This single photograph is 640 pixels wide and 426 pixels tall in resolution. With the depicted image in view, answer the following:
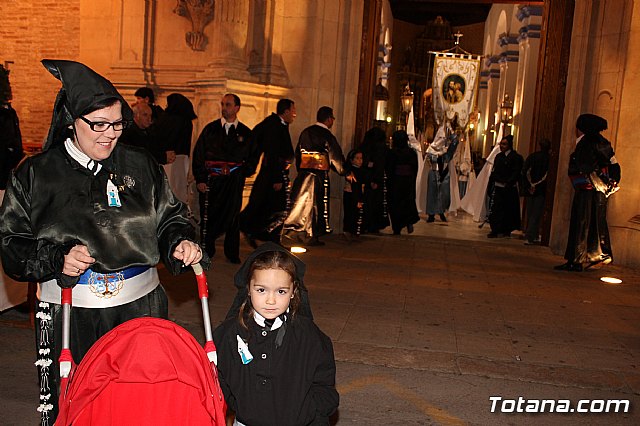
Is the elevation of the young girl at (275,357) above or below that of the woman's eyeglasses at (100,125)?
below

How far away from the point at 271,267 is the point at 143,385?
0.79 meters

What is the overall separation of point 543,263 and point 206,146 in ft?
16.4

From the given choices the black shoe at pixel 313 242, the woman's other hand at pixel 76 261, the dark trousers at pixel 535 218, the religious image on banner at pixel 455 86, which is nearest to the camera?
the woman's other hand at pixel 76 261

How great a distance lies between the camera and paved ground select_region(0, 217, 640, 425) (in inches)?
178

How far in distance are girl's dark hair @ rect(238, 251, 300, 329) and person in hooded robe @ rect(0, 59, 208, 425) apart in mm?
244

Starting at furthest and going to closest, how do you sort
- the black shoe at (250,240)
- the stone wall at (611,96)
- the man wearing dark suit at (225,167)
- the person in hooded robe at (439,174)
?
the person in hooded robe at (439,174), the stone wall at (611,96), the black shoe at (250,240), the man wearing dark suit at (225,167)

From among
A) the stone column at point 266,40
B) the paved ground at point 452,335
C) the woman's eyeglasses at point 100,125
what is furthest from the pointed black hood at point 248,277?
the stone column at point 266,40

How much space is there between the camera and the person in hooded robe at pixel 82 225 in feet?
9.07

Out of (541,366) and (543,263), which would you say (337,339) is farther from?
(543,263)

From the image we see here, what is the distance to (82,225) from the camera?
110 inches

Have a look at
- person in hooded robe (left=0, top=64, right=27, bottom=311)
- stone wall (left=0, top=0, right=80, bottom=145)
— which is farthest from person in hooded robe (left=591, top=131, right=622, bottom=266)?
stone wall (left=0, top=0, right=80, bottom=145)

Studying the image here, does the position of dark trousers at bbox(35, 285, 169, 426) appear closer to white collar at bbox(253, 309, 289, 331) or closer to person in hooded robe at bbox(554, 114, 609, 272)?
white collar at bbox(253, 309, 289, 331)

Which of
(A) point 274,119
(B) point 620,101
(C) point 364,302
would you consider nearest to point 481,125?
(B) point 620,101

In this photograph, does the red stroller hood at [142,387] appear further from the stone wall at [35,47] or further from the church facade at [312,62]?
the stone wall at [35,47]
